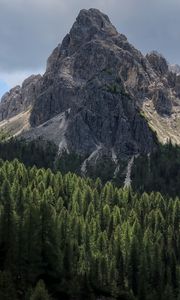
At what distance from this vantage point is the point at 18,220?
319ft

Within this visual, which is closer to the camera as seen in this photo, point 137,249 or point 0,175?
point 137,249

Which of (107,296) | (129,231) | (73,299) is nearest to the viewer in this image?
(73,299)

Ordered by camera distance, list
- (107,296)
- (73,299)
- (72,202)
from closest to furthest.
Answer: (73,299)
(107,296)
(72,202)

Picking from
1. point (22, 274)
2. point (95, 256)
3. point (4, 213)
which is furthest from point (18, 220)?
point (95, 256)

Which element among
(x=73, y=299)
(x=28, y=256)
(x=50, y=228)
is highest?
(x=50, y=228)

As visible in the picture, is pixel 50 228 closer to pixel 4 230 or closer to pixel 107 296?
pixel 4 230

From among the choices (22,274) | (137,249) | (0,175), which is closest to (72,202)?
(0,175)

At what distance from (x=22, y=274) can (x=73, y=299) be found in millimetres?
10210

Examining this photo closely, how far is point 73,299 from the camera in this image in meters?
86.9

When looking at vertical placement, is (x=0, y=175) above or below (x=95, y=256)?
above

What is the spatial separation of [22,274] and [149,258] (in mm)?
42916

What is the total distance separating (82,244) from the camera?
12256 centimetres

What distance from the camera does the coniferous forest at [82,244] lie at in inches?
3533

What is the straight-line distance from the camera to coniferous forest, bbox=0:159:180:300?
294 ft
